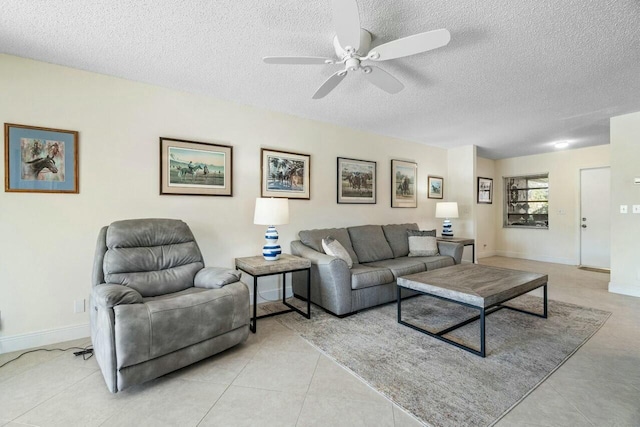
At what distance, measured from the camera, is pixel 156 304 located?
1899mm

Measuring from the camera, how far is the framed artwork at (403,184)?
499cm

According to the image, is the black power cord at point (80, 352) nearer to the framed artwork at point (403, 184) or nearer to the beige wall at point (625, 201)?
the framed artwork at point (403, 184)

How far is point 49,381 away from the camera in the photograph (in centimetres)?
193

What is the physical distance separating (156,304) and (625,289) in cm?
549

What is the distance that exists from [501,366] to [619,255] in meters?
3.28

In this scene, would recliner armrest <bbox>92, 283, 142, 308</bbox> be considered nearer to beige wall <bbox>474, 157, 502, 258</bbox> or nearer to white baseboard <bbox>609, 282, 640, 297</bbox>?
white baseboard <bbox>609, 282, 640, 297</bbox>

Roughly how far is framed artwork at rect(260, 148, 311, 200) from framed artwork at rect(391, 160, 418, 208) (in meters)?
1.75

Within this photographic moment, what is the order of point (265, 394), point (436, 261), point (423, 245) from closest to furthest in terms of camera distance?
point (265, 394)
point (436, 261)
point (423, 245)

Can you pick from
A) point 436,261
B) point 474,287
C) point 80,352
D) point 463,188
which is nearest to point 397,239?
point 436,261

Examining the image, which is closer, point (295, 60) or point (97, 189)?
point (295, 60)

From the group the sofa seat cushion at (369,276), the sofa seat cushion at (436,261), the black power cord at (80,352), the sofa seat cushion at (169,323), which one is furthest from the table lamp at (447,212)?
the black power cord at (80,352)

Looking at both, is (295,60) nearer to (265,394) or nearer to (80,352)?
(265,394)

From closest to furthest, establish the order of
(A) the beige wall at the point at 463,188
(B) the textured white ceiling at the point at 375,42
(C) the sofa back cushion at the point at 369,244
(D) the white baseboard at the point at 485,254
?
1. (B) the textured white ceiling at the point at 375,42
2. (C) the sofa back cushion at the point at 369,244
3. (A) the beige wall at the point at 463,188
4. (D) the white baseboard at the point at 485,254

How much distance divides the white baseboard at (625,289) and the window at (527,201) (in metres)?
2.53
